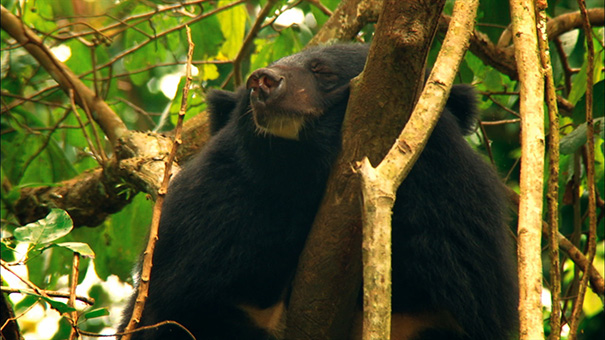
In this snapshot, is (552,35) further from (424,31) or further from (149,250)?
(149,250)

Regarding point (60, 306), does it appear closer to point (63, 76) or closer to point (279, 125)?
point (279, 125)

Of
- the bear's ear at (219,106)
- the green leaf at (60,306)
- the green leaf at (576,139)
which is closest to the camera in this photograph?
the green leaf at (60,306)

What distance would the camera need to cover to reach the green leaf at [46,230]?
81.3 inches

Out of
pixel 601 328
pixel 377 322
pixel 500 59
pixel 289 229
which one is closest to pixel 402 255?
pixel 289 229

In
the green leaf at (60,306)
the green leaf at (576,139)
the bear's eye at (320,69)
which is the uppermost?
the green leaf at (576,139)

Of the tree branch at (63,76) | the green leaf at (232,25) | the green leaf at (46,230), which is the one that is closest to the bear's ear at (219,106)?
the tree branch at (63,76)

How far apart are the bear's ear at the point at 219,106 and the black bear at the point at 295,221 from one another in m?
0.13

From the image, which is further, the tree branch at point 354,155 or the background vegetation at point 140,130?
the background vegetation at point 140,130

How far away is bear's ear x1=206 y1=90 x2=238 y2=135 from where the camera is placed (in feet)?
10.7

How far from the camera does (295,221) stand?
288 centimetres

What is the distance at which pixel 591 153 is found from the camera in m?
2.77

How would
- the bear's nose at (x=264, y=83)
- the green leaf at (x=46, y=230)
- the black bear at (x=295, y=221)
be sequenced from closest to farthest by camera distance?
the green leaf at (x=46, y=230)
the bear's nose at (x=264, y=83)
the black bear at (x=295, y=221)

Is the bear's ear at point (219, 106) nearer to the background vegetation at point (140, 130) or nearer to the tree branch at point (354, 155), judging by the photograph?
the background vegetation at point (140, 130)

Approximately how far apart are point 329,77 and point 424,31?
886 mm
